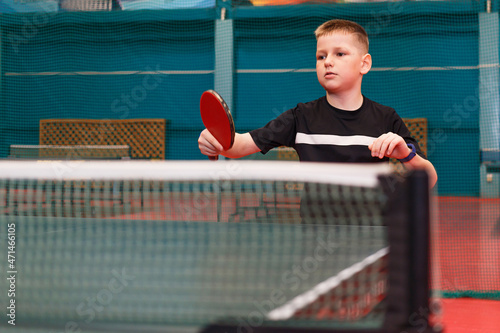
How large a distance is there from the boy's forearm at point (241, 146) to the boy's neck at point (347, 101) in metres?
0.31

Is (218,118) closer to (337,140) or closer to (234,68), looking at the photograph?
(337,140)

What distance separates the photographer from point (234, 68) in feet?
34.8

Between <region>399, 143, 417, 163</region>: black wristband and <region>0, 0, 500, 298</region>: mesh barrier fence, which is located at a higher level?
<region>0, 0, 500, 298</region>: mesh barrier fence

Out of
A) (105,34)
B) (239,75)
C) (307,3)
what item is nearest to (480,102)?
(307,3)

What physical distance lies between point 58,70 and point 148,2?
282 centimetres

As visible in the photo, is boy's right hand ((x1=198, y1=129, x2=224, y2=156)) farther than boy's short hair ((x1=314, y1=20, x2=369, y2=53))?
No

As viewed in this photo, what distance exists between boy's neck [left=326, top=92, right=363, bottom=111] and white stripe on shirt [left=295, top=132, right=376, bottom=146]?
0.41 feet

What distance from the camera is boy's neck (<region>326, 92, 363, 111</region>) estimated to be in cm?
160

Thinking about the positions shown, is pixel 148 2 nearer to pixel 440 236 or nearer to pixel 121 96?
pixel 121 96

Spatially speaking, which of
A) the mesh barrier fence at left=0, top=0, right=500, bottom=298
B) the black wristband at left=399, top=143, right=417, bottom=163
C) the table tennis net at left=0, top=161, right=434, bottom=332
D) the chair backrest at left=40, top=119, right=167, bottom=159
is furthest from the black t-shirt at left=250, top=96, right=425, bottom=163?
the chair backrest at left=40, top=119, right=167, bottom=159

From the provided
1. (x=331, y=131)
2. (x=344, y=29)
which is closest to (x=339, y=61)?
(x=344, y=29)

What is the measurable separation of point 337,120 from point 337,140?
82mm

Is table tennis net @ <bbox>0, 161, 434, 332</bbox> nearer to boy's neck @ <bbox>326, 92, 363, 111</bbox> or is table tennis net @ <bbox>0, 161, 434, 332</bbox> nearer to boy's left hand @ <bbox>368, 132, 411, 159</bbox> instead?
boy's left hand @ <bbox>368, 132, 411, 159</bbox>

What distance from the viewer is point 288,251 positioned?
1.18 m
